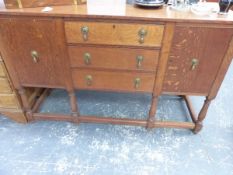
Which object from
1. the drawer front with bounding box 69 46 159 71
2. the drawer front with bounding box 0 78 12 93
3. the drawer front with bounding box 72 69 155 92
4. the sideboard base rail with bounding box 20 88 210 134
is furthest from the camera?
the sideboard base rail with bounding box 20 88 210 134

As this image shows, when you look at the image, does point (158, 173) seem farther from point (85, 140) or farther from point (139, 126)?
point (85, 140)

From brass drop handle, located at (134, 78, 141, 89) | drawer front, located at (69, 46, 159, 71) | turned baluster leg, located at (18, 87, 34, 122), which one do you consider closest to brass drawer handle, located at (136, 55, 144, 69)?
drawer front, located at (69, 46, 159, 71)

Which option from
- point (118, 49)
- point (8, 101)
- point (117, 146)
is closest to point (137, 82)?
point (118, 49)

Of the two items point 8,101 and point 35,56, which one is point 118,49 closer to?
point 35,56

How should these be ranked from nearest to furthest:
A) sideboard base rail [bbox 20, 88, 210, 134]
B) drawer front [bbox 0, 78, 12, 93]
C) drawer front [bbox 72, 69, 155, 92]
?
drawer front [bbox 72, 69, 155, 92] → drawer front [bbox 0, 78, 12, 93] → sideboard base rail [bbox 20, 88, 210, 134]

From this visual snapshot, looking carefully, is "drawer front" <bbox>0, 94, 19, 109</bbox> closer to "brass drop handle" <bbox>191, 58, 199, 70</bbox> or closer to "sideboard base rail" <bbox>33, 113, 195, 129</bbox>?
"sideboard base rail" <bbox>33, 113, 195, 129</bbox>

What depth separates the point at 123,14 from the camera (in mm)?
997

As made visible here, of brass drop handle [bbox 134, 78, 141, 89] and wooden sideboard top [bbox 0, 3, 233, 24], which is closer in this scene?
wooden sideboard top [bbox 0, 3, 233, 24]

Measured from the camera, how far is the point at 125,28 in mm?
1022

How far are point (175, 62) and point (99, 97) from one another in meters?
0.89

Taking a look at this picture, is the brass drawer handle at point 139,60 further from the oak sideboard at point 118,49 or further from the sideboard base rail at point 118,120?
the sideboard base rail at point 118,120

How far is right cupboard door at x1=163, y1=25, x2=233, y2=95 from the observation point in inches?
39.8

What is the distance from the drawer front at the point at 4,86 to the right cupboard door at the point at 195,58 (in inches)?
42.6

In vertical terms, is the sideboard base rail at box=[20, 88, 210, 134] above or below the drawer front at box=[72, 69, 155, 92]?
below
